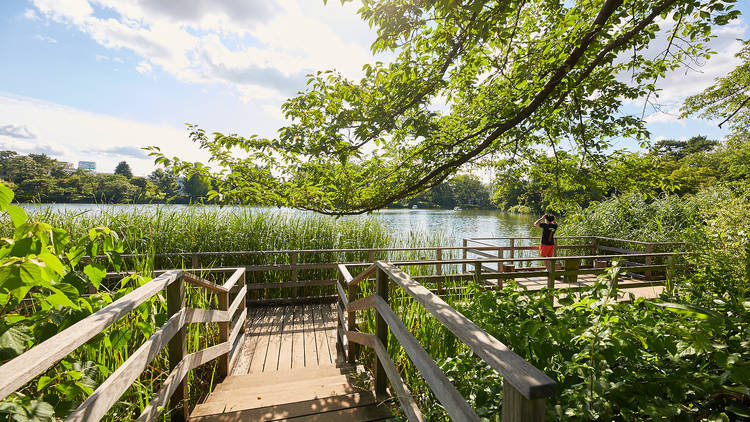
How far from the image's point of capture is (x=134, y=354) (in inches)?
52.4

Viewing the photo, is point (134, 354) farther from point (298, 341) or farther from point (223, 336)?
point (298, 341)

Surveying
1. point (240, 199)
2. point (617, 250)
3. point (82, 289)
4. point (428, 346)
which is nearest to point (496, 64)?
point (428, 346)

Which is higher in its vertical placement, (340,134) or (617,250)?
(340,134)

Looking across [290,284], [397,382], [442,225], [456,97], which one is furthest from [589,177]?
[442,225]

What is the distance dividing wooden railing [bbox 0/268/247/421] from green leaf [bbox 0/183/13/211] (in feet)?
1.40

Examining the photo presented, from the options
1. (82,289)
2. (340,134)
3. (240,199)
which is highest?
(340,134)

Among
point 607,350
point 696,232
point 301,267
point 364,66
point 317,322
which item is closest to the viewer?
point 607,350

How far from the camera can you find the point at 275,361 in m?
3.48

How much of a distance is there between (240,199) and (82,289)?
106 inches

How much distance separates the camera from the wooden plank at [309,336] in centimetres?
355

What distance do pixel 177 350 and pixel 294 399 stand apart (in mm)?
874

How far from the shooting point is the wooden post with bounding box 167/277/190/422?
1899 mm

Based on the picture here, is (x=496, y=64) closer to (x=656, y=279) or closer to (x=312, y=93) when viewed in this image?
(x=312, y=93)

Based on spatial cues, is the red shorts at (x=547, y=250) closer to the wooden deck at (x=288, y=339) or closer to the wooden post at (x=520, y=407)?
the wooden deck at (x=288, y=339)
